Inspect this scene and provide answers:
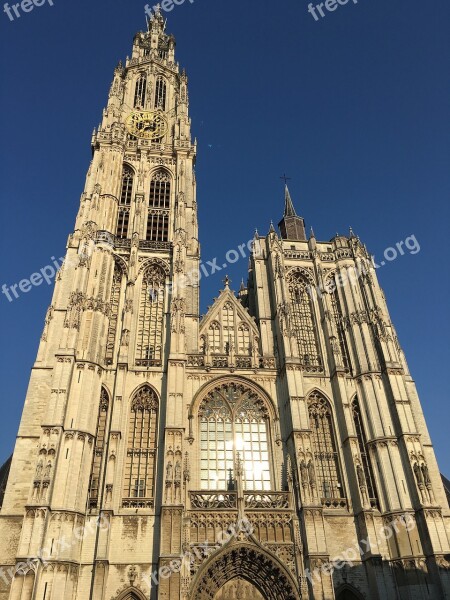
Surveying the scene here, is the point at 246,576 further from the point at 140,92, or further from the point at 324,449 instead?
the point at 140,92

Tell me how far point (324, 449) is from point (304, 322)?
777cm

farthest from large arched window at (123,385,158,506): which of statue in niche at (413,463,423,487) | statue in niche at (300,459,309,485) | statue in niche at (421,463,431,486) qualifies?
statue in niche at (421,463,431,486)

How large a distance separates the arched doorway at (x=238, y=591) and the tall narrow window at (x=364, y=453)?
6613 mm

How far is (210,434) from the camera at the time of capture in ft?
81.9

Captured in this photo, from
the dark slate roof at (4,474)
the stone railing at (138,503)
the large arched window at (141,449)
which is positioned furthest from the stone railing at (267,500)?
the dark slate roof at (4,474)

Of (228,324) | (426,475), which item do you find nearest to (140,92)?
(228,324)

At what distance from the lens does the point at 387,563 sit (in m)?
21.3

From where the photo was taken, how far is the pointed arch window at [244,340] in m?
27.9

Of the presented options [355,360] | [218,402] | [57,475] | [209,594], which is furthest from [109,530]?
[355,360]

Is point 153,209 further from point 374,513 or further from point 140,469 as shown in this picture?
point 374,513

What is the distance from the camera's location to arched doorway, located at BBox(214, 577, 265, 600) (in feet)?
67.8

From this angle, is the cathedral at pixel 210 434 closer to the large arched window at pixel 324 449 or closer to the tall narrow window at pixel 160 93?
the large arched window at pixel 324 449

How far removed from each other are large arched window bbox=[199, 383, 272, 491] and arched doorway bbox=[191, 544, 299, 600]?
10.4 feet

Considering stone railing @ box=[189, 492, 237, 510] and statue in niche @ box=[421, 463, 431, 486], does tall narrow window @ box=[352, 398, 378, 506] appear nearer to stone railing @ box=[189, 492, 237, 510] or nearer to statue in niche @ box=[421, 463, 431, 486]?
statue in niche @ box=[421, 463, 431, 486]
